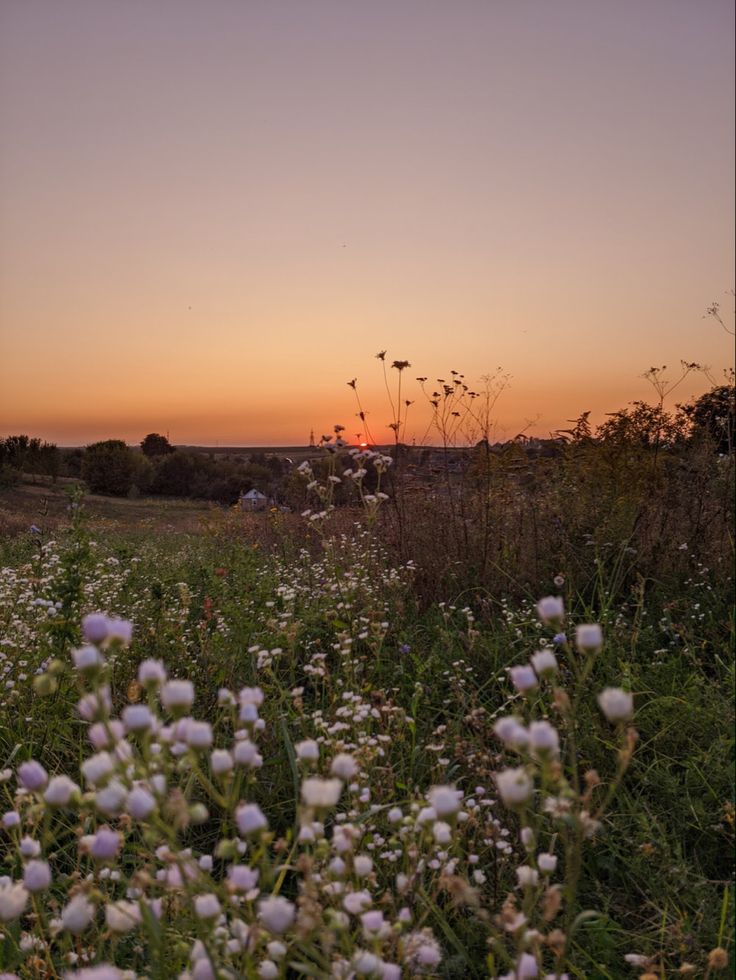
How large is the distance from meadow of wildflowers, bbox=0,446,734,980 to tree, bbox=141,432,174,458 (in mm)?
31372

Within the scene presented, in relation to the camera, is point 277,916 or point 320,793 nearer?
point 277,916

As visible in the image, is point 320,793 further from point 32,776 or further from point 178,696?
point 32,776

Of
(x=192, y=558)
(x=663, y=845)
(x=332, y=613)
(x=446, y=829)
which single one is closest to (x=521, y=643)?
(x=332, y=613)

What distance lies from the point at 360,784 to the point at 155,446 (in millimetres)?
35447

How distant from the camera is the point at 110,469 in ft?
107

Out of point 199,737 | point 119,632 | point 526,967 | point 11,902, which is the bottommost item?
point 526,967

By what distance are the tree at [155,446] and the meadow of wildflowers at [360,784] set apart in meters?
31.4

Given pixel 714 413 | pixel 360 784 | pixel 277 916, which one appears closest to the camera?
pixel 277 916

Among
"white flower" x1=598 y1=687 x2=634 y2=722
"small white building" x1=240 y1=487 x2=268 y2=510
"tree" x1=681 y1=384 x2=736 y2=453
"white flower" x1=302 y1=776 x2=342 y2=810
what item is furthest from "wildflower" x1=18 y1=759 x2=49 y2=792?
"small white building" x1=240 y1=487 x2=268 y2=510

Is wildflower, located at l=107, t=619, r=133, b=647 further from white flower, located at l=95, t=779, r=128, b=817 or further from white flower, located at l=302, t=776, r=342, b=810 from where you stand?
white flower, located at l=302, t=776, r=342, b=810

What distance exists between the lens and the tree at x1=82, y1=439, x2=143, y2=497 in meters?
32.5

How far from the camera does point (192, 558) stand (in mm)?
7816

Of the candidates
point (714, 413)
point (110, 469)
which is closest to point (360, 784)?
point (714, 413)

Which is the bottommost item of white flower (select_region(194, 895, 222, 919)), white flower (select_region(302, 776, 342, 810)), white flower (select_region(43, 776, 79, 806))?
white flower (select_region(194, 895, 222, 919))
